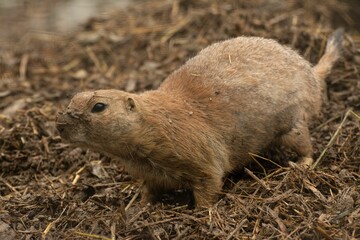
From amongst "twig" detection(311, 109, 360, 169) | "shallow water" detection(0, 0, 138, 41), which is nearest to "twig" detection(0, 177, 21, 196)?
"twig" detection(311, 109, 360, 169)

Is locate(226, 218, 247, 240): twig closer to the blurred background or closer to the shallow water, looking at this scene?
the blurred background

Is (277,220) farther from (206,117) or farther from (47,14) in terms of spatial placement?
(47,14)

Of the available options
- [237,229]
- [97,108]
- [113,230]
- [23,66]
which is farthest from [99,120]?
[23,66]

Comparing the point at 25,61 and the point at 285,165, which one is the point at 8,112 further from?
the point at 285,165

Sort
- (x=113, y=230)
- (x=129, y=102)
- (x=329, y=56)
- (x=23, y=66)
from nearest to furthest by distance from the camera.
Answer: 1. (x=113, y=230)
2. (x=129, y=102)
3. (x=329, y=56)
4. (x=23, y=66)

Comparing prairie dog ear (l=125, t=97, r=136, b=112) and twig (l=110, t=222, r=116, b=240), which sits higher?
prairie dog ear (l=125, t=97, r=136, b=112)

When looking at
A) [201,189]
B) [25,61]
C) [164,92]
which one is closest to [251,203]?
[201,189]
